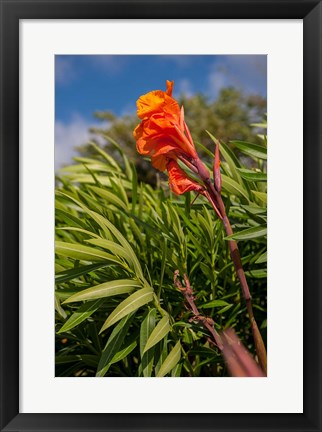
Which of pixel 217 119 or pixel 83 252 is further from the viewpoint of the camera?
pixel 217 119

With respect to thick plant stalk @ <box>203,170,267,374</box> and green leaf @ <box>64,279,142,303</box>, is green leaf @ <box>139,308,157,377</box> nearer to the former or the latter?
green leaf @ <box>64,279,142,303</box>

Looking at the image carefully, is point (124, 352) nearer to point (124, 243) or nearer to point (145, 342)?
point (145, 342)

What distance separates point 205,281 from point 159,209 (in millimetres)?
226

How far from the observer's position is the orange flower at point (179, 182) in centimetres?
76

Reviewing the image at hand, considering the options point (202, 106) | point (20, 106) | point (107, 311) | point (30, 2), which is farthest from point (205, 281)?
point (202, 106)

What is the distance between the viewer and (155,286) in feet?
3.29

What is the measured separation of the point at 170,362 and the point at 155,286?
9.0 inches

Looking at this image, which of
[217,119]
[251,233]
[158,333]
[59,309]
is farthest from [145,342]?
[217,119]

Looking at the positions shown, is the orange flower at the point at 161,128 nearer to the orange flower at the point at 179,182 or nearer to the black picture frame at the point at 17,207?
the orange flower at the point at 179,182

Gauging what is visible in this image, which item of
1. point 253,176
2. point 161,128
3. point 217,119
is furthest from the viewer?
point 217,119

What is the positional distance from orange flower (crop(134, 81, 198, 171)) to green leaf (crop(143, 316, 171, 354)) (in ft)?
0.91

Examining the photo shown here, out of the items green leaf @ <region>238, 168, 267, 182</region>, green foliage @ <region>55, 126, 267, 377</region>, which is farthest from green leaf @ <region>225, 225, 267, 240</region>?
green leaf @ <region>238, 168, 267, 182</region>

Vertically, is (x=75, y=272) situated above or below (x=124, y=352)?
above

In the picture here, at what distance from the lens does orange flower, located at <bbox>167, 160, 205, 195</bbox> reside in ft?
2.51
